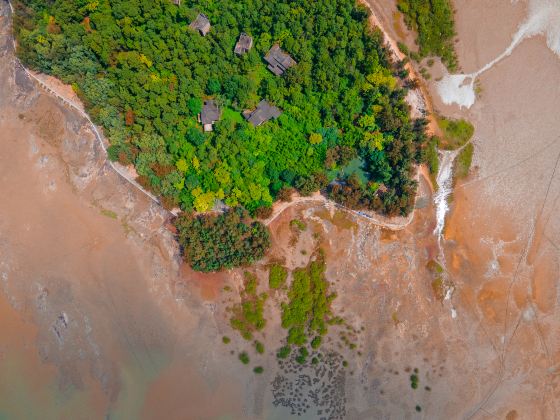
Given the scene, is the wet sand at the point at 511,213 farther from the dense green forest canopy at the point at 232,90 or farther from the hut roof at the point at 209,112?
the hut roof at the point at 209,112

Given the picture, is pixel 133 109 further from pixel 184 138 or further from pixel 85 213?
pixel 85 213

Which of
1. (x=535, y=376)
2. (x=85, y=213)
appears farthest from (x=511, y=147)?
(x=85, y=213)

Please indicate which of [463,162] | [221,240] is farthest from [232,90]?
[463,162]

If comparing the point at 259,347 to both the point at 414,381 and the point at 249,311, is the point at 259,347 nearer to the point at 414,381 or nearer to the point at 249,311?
the point at 249,311

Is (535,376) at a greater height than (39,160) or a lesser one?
greater

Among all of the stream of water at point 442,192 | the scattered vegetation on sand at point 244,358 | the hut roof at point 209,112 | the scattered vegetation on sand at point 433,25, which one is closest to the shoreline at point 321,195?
the stream of water at point 442,192

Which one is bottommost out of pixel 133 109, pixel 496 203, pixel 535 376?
pixel 133 109
